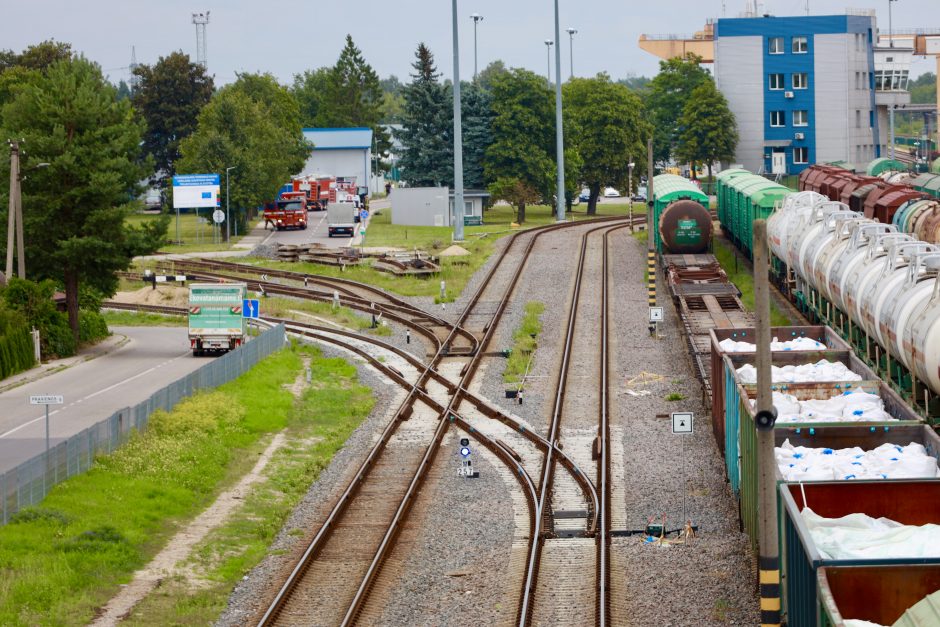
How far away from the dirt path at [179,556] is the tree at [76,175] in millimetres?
18897

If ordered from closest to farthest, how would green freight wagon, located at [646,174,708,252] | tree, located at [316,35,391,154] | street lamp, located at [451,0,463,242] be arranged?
green freight wagon, located at [646,174,708,252], street lamp, located at [451,0,463,242], tree, located at [316,35,391,154]

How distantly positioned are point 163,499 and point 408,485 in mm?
4968

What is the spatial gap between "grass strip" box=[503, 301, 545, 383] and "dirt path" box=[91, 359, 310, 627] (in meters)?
9.98

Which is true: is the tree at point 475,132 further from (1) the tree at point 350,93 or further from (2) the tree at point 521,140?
(1) the tree at point 350,93

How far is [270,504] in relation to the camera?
2594 cm

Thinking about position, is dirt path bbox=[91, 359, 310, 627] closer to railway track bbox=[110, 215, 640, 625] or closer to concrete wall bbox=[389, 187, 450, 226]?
railway track bbox=[110, 215, 640, 625]

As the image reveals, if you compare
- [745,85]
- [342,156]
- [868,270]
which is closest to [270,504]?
[868,270]

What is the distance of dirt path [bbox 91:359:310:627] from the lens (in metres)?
19.5

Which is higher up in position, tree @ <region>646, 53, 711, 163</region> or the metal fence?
tree @ <region>646, 53, 711, 163</region>

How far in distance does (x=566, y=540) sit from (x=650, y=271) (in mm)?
22807

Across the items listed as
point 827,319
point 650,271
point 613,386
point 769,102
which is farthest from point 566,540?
point 769,102

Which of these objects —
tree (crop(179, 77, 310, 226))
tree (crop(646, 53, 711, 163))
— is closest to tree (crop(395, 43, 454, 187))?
tree (crop(179, 77, 310, 226))

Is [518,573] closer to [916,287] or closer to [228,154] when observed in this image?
[916,287]

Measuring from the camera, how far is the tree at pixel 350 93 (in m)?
166
